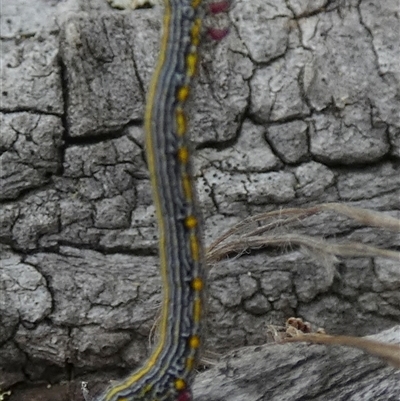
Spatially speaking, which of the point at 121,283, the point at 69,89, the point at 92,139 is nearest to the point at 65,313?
the point at 121,283

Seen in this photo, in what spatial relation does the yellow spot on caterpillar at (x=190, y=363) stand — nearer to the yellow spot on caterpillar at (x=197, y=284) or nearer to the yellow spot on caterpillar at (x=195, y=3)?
the yellow spot on caterpillar at (x=197, y=284)

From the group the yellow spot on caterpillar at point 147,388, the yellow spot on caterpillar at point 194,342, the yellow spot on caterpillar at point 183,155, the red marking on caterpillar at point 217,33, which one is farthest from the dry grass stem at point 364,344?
the red marking on caterpillar at point 217,33

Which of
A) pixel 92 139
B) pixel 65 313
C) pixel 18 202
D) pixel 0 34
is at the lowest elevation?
pixel 65 313

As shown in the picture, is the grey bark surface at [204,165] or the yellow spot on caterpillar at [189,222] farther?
the grey bark surface at [204,165]

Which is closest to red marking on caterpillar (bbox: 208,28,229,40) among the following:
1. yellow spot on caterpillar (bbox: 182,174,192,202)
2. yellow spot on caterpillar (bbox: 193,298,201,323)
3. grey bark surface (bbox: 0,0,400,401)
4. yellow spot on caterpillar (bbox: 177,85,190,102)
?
grey bark surface (bbox: 0,0,400,401)

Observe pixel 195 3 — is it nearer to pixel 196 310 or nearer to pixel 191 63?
pixel 191 63

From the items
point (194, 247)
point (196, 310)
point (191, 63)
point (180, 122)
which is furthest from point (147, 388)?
point (191, 63)

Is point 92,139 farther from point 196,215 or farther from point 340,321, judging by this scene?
point 340,321
